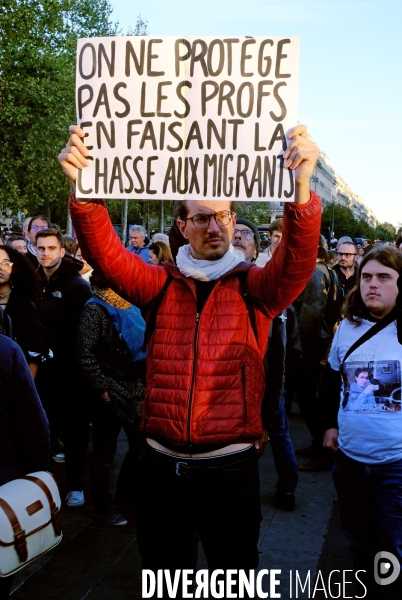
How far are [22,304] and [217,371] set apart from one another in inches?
95.9

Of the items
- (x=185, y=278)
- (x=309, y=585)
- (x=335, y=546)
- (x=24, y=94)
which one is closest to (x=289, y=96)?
(x=185, y=278)

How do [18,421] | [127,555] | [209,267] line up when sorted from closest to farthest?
1. [209,267]
2. [18,421]
3. [127,555]

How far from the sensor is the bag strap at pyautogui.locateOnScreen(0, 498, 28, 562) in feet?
8.21

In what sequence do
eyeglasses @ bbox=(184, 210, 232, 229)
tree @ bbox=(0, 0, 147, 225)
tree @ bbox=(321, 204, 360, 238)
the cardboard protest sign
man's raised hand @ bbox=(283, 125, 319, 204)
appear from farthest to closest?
tree @ bbox=(321, 204, 360, 238)
tree @ bbox=(0, 0, 147, 225)
eyeglasses @ bbox=(184, 210, 232, 229)
the cardboard protest sign
man's raised hand @ bbox=(283, 125, 319, 204)

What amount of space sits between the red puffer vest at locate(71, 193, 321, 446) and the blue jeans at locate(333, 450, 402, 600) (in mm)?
874

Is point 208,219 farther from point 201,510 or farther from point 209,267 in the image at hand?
point 201,510

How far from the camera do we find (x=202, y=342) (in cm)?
255

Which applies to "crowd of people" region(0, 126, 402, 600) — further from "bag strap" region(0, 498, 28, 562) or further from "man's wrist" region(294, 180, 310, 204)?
"bag strap" region(0, 498, 28, 562)

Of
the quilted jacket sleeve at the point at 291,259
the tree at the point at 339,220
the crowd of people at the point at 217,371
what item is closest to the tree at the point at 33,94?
the crowd of people at the point at 217,371

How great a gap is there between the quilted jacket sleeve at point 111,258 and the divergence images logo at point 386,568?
5.17 ft

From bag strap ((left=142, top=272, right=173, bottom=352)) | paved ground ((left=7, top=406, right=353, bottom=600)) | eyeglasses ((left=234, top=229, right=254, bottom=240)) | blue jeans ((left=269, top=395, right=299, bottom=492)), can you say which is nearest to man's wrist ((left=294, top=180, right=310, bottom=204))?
bag strap ((left=142, top=272, right=173, bottom=352))

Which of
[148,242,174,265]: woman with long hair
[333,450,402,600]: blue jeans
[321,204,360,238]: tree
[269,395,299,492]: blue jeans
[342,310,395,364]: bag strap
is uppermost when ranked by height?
[321,204,360,238]: tree

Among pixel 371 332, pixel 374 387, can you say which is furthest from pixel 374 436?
pixel 371 332

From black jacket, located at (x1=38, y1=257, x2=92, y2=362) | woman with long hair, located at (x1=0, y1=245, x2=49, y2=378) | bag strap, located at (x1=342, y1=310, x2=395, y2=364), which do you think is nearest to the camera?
bag strap, located at (x1=342, y1=310, x2=395, y2=364)
